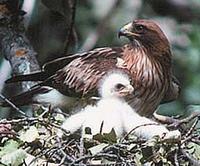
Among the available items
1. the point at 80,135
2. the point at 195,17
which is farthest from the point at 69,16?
the point at 80,135

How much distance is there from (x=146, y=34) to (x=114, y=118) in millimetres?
1229

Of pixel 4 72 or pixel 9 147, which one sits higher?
pixel 9 147

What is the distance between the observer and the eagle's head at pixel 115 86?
4.10 meters

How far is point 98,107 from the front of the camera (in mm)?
3934

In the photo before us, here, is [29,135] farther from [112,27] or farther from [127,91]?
[112,27]

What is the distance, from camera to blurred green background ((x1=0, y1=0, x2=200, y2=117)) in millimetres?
5062

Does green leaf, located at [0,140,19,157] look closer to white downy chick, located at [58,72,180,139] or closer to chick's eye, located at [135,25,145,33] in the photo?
white downy chick, located at [58,72,180,139]

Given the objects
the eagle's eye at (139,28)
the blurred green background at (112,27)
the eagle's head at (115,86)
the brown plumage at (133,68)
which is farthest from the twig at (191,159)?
the blurred green background at (112,27)

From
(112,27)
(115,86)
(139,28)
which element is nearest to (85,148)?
(115,86)

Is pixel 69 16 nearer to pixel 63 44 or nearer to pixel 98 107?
pixel 63 44

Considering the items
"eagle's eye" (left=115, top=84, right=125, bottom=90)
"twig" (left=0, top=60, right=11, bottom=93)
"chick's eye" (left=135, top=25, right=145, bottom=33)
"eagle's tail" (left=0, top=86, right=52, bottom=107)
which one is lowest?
"eagle's tail" (left=0, top=86, right=52, bottom=107)

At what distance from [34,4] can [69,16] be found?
26cm

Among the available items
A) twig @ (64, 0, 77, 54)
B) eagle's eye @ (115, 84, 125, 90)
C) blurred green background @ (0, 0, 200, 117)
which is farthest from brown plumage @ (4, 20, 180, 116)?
eagle's eye @ (115, 84, 125, 90)

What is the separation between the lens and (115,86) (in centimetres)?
416
